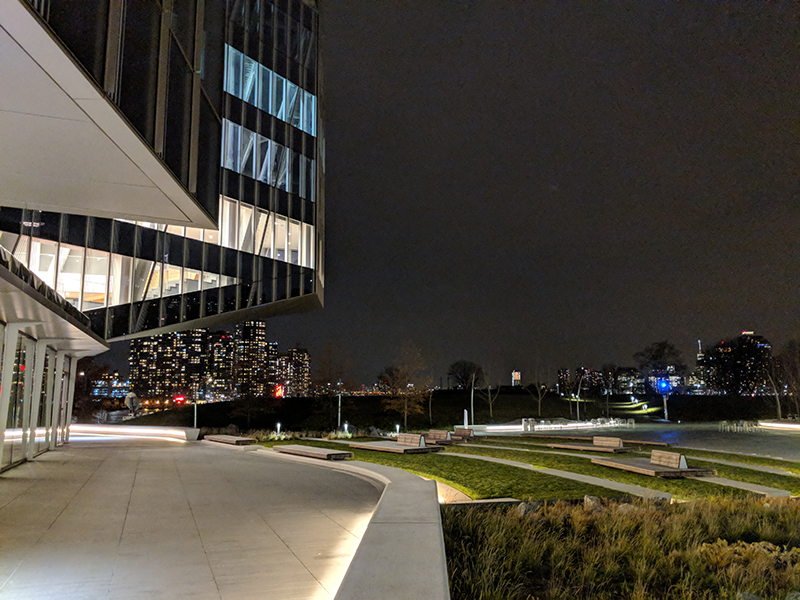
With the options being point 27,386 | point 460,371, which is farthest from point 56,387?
point 460,371

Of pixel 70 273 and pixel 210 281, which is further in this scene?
pixel 210 281

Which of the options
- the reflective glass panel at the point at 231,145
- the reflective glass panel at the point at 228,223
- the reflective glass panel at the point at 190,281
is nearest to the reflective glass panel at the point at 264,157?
the reflective glass panel at the point at 231,145

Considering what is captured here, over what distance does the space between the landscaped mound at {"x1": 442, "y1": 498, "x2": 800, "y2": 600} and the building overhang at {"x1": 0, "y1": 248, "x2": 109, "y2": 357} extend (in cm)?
863

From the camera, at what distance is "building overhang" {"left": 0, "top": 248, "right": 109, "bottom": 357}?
10672mm

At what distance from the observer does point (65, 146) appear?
7.95 m

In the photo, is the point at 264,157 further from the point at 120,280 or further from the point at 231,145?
the point at 120,280

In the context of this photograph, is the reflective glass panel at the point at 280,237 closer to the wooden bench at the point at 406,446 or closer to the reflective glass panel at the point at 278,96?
the reflective glass panel at the point at 278,96

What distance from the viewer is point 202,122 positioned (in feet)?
38.9

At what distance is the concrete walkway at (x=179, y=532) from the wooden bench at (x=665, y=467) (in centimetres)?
820

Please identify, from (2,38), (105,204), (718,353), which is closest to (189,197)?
(105,204)

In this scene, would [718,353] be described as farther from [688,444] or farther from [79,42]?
[79,42]

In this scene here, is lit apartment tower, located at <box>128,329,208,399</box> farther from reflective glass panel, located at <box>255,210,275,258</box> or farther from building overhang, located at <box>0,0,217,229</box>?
building overhang, located at <box>0,0,217,229</box>

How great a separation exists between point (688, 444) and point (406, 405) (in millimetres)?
24704

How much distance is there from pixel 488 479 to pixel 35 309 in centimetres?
1156
